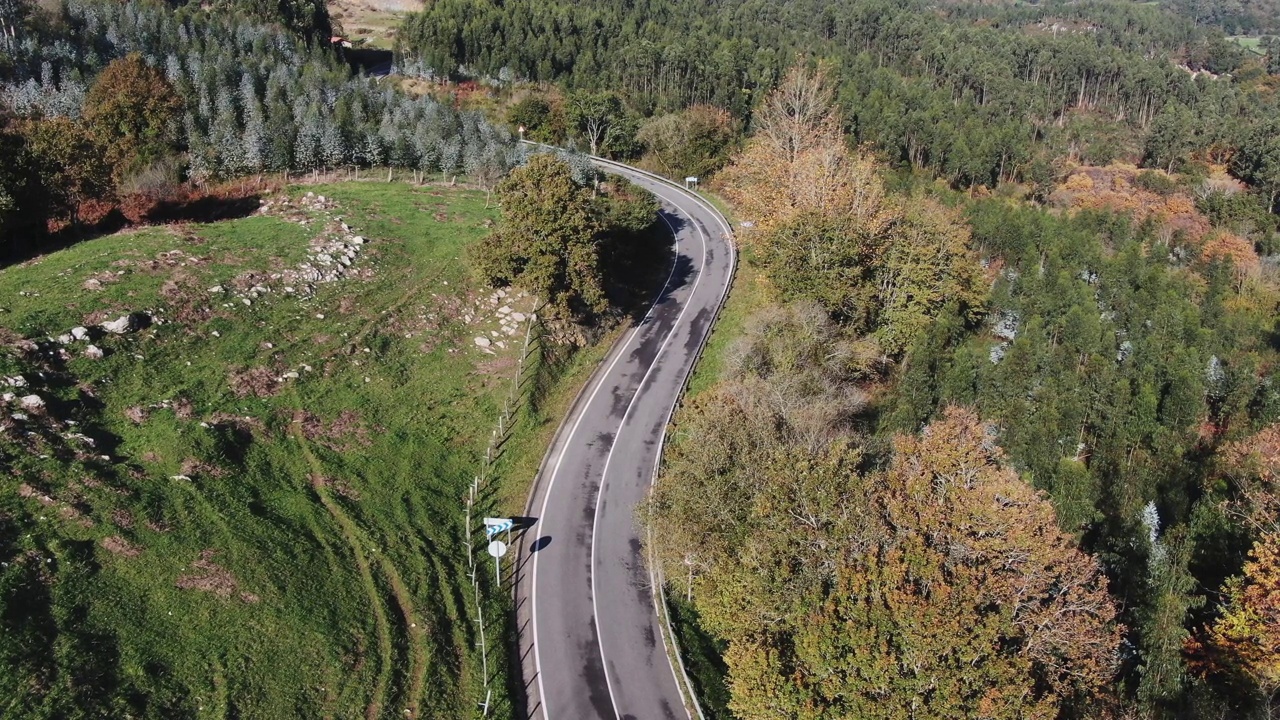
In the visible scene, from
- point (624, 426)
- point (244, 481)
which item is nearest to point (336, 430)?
point (244, 481)

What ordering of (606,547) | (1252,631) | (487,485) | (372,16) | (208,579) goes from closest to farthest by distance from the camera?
(208,579) < (1252,631) < (606,547) < (487,485) < (372,16)

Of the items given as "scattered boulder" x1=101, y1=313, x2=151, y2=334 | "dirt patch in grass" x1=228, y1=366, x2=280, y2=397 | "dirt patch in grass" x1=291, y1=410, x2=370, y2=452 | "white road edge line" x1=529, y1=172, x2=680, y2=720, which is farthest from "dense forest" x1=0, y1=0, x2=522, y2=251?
"white road edge line" x1=529, y1=172, x2=680, y2=720

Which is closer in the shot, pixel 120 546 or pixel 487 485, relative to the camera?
pixel 120 546

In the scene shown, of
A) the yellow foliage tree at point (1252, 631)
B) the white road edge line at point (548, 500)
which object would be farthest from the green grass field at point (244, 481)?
the yellow foliage tree at point (1252, 631)

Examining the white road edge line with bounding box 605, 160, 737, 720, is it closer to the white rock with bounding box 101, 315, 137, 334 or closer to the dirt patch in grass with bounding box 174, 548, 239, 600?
the dirt patch in grass with bounding box 174, 548, 239, 600

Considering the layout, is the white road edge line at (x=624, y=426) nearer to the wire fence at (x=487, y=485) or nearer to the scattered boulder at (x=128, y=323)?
the wire fence at (x=487, y=485)

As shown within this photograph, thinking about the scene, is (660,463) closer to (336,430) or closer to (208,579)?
(336,430)
